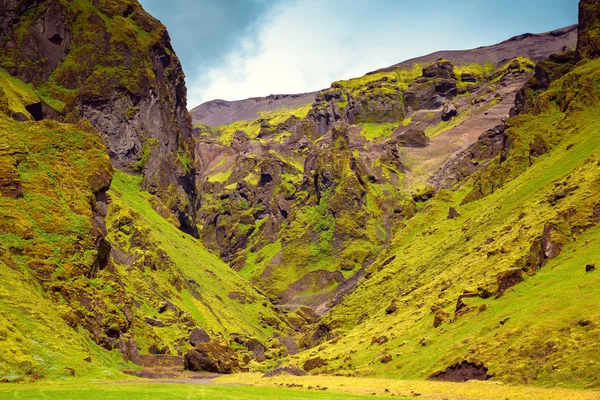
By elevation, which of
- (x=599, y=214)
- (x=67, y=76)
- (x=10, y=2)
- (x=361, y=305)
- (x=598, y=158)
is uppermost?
(x=10, y=2)

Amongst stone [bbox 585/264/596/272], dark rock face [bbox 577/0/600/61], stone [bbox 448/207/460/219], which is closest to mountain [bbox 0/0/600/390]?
stone [bbox 585/264/596/272]

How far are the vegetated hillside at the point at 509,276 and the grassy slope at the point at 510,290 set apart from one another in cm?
24

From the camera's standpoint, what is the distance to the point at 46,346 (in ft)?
178

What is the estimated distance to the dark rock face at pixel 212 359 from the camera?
8894 centimetres

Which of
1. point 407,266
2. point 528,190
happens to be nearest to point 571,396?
point 528,190

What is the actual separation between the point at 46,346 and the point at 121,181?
5331 inches

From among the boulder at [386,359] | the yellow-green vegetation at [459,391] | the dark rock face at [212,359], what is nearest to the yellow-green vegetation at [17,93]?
the dark rock face at [212,359]

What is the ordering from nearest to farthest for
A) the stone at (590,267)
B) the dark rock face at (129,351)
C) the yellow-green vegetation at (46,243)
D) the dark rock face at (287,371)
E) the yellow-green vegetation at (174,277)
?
the yellow-green vegetation at (46,243) → the stone at (590,267) → the dark rock face at (129,351) → the dark rock face at (287,371) → the yellow-green vegetation at (174,277)

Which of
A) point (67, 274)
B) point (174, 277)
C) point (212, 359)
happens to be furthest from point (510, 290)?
point (174, 277)

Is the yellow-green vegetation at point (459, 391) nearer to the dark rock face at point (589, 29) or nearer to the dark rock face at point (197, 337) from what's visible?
the dark rock face at point (197, 337)

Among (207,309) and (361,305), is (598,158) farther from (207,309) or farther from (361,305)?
(207,309)

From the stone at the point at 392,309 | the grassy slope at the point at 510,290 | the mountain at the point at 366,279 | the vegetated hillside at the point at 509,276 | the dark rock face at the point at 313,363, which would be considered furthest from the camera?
the stone at the point at 392,309

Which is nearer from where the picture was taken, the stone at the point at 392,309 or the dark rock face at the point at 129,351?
the dark rock face at the point at 129,351

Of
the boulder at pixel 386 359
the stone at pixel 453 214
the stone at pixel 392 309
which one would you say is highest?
the stone at pixel 453 214
